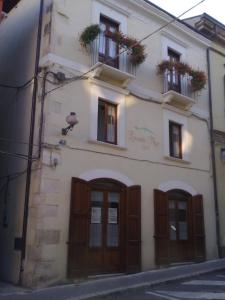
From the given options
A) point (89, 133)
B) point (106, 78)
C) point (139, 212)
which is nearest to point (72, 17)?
point (106, 78)

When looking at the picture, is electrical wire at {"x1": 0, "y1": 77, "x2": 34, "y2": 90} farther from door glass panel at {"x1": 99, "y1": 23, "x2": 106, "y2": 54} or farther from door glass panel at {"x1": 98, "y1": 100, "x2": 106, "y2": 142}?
door glass panel at {"x1": 99, "y1": 23, "x2": 106, "y2": 54}

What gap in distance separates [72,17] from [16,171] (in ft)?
15.8

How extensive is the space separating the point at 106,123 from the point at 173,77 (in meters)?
3.83

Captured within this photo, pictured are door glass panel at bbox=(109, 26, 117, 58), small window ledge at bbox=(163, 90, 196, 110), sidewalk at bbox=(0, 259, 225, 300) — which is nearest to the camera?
sidewalk at bbox=(0, 259, 225, 300)

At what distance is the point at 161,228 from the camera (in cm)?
1252

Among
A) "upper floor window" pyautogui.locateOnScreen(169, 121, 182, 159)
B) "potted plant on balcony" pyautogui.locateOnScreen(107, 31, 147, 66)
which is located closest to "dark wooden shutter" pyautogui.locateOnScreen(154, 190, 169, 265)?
"upper floor window" pyautogui.locateOnScreen(169, 121, 182, 159)

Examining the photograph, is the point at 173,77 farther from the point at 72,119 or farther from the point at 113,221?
the point at 113,221

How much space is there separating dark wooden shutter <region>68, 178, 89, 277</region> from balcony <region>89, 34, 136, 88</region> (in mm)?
3351

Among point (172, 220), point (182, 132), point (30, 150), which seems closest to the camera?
point (30, 150)

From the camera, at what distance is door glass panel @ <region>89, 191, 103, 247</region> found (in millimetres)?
10992

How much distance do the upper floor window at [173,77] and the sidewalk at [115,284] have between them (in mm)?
6169

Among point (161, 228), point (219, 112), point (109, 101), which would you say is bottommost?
point (161, 228)

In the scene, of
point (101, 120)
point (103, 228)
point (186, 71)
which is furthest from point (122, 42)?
point (103, 228)

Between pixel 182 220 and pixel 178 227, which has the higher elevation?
pixel 182 220
